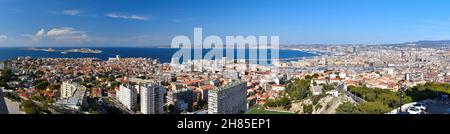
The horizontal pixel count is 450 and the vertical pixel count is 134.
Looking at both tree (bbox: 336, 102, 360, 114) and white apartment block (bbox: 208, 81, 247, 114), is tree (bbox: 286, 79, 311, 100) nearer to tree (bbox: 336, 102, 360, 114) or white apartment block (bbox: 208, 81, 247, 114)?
white apartment block (bbox: 208, 81, 247, 114)

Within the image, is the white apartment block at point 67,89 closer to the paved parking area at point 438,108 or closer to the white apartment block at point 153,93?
the white apartment block at point 153,93

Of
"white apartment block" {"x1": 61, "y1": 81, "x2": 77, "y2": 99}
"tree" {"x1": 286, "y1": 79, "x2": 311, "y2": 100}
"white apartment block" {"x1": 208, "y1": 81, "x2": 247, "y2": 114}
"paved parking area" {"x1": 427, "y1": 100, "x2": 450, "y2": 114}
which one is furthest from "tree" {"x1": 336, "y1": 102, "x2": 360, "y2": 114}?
"white apartment block" {"x1": 61, "y1": 81, "x2": 77, "y2": 99}

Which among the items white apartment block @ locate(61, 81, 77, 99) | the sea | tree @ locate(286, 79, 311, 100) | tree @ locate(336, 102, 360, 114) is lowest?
tree @ locate(286, 79, 311, 100)

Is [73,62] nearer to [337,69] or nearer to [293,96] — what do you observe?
[293,96]

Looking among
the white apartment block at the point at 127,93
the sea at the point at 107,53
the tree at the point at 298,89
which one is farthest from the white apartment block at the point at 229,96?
the tree at the point at 298,89

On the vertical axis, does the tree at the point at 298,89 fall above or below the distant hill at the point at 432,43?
below

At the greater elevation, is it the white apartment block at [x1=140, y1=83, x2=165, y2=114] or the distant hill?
the distant hill

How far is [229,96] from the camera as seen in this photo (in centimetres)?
326

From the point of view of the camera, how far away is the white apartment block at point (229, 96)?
2843 mm

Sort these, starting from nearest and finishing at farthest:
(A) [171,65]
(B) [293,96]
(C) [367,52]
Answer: (A) [171,65] → (B) [293,96] → (C) [367,52]

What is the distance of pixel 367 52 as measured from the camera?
482 cm

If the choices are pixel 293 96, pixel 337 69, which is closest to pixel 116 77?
pixel 293 96

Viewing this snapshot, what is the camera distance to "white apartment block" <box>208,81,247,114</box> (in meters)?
2.84
